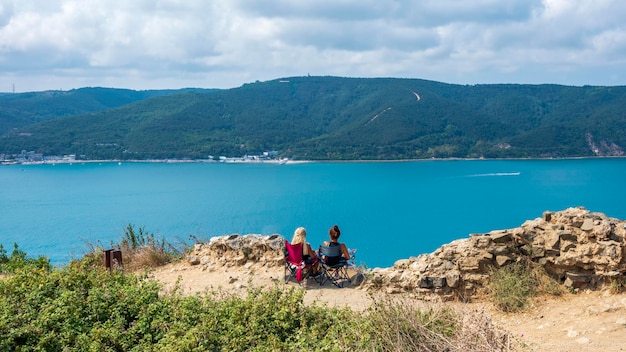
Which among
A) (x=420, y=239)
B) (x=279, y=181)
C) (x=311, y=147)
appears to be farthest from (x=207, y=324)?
(x=311, y=147)

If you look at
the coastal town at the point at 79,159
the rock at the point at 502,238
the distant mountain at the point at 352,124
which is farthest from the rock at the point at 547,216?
the coastal town at the point at 79,159

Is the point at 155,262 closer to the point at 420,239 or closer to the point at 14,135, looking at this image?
the point at 420,239

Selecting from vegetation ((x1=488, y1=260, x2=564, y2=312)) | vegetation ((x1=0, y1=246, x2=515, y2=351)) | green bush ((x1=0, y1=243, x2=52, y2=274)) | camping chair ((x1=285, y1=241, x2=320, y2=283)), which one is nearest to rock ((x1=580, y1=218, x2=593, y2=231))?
vegetation ((x1=488, y1=260, x2=564, y2=312))

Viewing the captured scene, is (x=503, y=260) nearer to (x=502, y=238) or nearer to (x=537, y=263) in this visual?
(x=502, y=238)

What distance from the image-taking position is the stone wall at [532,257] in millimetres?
7316

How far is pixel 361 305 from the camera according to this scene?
281 inches

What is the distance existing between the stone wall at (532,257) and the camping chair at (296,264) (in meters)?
1.08

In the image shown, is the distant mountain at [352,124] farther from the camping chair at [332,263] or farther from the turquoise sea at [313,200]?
the camping chair at [332,263]

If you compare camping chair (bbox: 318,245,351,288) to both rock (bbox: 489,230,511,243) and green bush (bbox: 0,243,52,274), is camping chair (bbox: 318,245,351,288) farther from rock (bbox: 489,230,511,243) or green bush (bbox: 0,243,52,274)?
green bush (bbox: 0,243,52,274)

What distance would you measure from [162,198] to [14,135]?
8458cm

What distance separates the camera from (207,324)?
17.3 ft

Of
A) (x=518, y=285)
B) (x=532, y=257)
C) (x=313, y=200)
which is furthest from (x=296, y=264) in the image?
(x=313, y=200)

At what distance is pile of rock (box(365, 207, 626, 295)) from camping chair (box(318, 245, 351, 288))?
62cm

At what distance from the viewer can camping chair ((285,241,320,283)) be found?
325 inches
